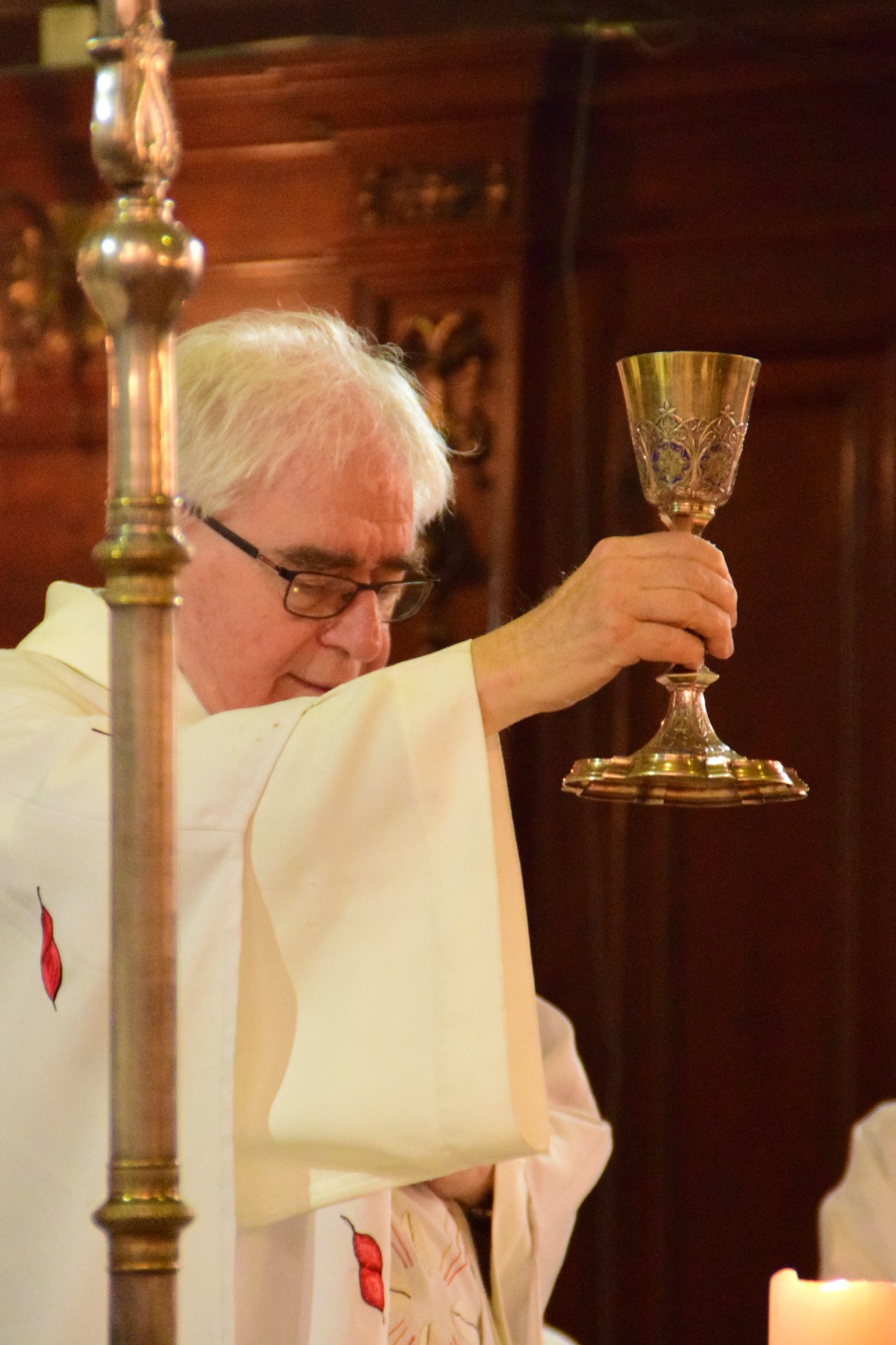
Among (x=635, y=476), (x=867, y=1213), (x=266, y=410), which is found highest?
→ (x=635, y=476)

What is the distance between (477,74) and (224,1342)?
8.51 ft

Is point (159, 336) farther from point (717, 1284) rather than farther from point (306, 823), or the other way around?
point (717, 1284)

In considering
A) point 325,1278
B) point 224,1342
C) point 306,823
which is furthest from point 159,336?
point 325,1278

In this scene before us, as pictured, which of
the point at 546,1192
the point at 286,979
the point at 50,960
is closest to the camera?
the point at 286,979

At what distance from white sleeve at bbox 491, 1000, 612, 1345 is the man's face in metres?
0.57

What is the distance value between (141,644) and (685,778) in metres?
0.53

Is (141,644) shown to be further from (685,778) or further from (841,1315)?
(841,1315)

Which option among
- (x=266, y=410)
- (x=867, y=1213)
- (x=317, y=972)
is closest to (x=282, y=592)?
(x=266, y=410)

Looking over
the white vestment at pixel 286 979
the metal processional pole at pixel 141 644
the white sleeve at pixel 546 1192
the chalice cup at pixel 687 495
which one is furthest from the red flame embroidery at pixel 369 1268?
the metal processional pole at pixel 141 644

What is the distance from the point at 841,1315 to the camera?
114 cm

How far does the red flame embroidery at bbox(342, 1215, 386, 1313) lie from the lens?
1.63 metres

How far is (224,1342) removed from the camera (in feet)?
4.67

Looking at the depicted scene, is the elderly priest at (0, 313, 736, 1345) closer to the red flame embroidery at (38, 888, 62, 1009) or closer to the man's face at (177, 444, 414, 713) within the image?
the red flame embroidery at (38, 888, 62, 1009)

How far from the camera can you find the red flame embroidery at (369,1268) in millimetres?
1626
